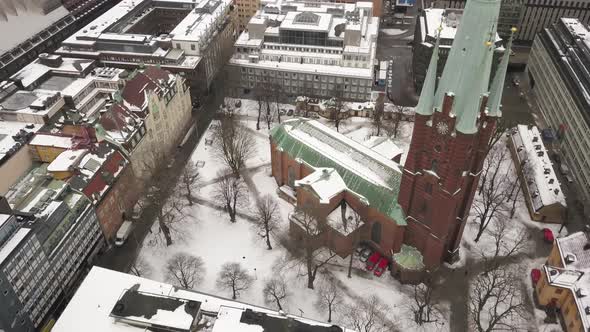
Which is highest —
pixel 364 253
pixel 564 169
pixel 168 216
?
pixel 168 216

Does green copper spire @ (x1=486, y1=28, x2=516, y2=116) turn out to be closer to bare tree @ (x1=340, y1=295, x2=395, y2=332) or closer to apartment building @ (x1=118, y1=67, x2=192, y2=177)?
bare tree @ (x1=340, y1=295, x2=395, y2=332)

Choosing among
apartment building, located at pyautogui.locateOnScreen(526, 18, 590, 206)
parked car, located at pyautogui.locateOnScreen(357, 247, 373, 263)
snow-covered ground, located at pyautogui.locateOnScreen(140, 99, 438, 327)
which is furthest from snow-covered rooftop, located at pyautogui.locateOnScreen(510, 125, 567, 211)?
snow-covered ground, located at pyautogui.locateOnScreen(140, 99, 438, 327)

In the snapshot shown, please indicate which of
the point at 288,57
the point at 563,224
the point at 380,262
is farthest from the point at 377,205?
the point at 288,57

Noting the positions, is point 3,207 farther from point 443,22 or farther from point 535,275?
point 443,22

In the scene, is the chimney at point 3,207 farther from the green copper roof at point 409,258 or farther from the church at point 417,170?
the green copper roof at point 409,258

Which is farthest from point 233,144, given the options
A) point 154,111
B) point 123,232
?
point 123,232

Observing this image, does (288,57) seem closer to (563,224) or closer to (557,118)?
(557,118)
